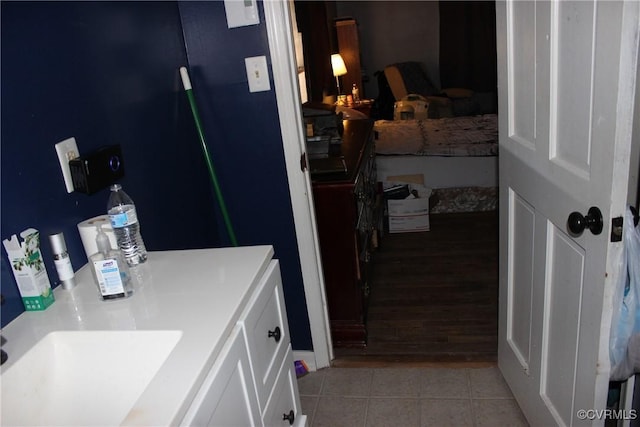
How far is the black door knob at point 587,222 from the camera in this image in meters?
1.08

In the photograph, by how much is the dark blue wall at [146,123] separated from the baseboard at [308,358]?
0.05 meters

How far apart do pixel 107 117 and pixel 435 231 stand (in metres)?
2.57

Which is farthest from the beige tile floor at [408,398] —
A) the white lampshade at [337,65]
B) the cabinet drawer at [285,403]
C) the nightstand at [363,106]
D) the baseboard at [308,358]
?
the white lampshade at [337,65]

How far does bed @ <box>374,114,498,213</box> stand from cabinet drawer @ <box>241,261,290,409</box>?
2496 mm

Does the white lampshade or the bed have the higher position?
the white lampshade

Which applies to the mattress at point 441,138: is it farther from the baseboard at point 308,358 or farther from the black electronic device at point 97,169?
the black electronic device at point 97,169

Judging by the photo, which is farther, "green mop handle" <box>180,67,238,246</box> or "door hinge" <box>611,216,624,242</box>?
"green mop handle" <box>180,67,238,246</box>

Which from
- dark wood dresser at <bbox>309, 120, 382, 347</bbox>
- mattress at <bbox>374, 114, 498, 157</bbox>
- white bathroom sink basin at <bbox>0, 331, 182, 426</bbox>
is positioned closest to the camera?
white bathroom sink basin at <bbox>0, 331, 182, 426</bbox>

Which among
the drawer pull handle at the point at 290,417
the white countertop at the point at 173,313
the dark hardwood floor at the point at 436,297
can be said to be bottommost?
the dark hardwood floor at the point at 436,297

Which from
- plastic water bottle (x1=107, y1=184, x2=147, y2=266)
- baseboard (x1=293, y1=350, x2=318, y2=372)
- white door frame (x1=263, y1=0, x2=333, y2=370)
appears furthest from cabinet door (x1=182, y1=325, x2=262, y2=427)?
baseboard (x1=293, y1=350, x2=318, y2=372)

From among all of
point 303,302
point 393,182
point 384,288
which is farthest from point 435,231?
point 303,302

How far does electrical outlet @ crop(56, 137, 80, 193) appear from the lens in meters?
1.21

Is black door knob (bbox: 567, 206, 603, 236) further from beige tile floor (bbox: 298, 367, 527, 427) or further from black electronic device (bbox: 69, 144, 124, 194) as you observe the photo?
black electronic device (bbox: 69, 144, 124, 194)

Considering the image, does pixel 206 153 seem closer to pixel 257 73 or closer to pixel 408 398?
pixel 257 73
